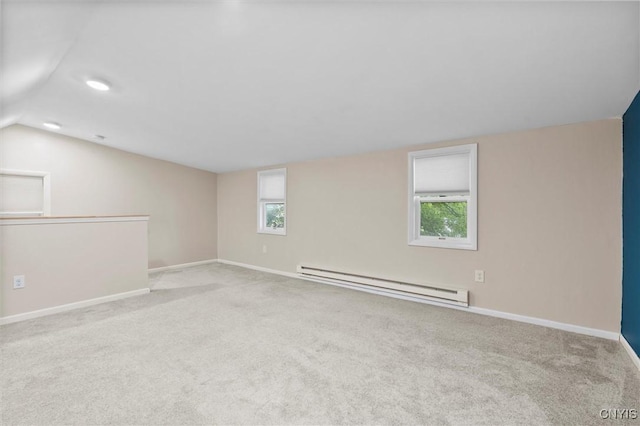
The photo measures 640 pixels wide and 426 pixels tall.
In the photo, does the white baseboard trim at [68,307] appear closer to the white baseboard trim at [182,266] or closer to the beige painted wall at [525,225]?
the white baseboard trim at [182,266]

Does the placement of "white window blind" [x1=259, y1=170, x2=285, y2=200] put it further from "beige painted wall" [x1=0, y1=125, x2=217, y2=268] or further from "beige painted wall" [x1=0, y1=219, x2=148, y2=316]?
"beige painted wall" [x1=0, y1=219, x2=148, y2=316]

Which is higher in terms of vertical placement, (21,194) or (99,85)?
(99,85)

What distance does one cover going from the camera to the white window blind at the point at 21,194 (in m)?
4.23

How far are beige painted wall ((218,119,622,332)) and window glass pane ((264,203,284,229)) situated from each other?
1464 mm

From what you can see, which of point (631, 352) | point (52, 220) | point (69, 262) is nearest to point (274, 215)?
point (69, 262)

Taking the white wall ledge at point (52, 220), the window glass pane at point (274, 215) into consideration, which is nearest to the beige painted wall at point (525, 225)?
the window glass pane at point (274, 215)

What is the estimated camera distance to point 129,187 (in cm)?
532

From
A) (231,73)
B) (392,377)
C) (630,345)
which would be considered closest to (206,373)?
(392,377)

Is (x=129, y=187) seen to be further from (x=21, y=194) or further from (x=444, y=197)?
(x=444, y=197)

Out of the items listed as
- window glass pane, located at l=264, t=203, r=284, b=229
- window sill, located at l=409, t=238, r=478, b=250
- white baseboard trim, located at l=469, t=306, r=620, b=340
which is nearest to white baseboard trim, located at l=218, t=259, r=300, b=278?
window glass pane, located at l=264, t=203, r=284, b=229

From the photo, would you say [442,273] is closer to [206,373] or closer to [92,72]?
[206,373]

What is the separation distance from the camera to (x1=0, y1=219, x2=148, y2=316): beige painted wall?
2.97 metres

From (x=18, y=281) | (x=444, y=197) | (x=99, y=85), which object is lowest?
(x=18, y=281)

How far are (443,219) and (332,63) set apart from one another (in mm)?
2427
